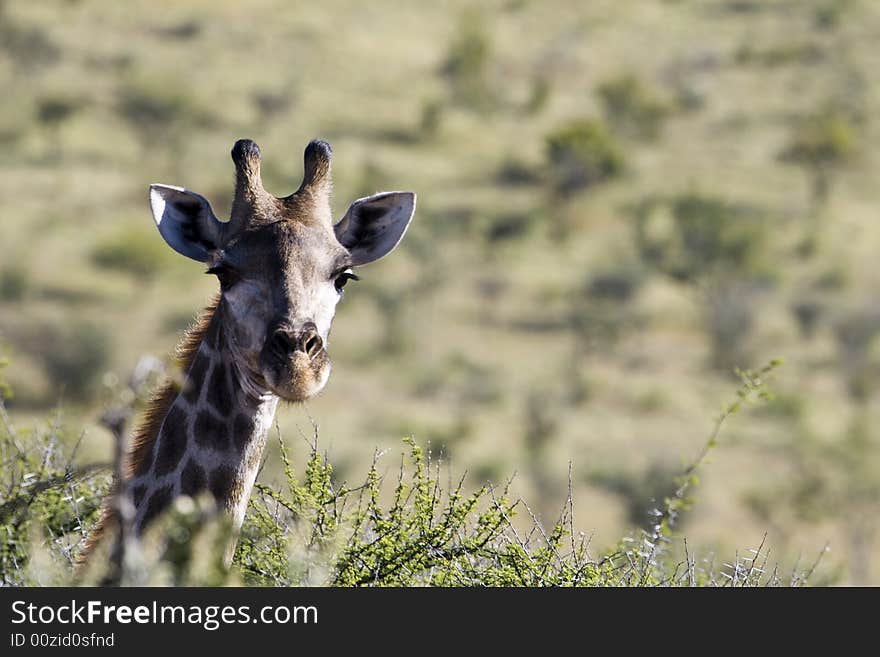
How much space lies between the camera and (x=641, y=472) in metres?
31.5

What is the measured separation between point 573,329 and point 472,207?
37.9 ft

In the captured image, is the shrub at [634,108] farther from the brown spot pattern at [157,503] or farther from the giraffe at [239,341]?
the brown spot pattern at [157,503]

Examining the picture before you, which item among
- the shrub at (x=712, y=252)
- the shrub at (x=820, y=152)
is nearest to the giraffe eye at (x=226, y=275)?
the shrub at (x=712, y=252)

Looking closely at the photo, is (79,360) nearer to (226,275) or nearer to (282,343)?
(226,275)

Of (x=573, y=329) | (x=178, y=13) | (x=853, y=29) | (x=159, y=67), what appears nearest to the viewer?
(x=573, y=329)

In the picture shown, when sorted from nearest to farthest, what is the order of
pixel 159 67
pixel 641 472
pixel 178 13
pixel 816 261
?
pixel 641 472
pixel 816 261
pixel 159 67
pixel 178 13

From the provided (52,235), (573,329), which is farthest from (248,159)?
(52,235)

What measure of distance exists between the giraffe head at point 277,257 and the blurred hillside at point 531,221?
409cm

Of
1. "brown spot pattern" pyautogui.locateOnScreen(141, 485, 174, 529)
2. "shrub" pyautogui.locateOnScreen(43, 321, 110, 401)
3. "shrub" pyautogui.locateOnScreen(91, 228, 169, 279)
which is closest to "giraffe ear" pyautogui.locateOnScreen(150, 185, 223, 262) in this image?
"brown spot pattern" pyautogui.locateOnScreen(141, 485, 174, 529)

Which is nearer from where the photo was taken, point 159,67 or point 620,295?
point 620,295

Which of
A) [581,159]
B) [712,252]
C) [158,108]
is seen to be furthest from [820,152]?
[158,108]

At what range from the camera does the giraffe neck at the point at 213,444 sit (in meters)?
6.57
